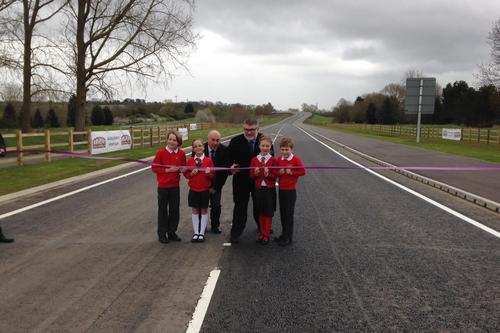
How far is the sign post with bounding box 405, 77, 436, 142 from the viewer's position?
1304 inches

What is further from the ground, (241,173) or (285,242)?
(241,173)

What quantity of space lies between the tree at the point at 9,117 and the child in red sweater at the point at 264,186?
3790 cm

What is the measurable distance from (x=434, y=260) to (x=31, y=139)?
1150 inches

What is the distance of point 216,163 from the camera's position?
243 inches

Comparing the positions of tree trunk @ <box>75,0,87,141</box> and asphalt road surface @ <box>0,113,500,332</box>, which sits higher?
tree trunk @ <box>75,0,87,141</box>

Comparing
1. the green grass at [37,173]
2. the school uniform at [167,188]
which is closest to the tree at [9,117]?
the green grass at [37,173]

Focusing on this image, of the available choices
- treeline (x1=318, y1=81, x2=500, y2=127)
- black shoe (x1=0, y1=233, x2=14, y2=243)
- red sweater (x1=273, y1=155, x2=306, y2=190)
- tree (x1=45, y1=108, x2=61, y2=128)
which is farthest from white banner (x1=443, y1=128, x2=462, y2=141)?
tree (x1=45, y1=108, x2=61, y2=128)

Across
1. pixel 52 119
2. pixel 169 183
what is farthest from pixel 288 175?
pixel 52 119

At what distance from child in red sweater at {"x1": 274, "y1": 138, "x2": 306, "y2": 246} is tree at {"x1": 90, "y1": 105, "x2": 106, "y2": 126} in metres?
77.6

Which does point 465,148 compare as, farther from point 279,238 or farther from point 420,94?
point 279,238

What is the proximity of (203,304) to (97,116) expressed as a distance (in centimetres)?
8039

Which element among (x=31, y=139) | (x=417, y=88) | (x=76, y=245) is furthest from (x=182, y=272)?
(x=417, y=88)

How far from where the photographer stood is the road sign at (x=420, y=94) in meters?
33.2

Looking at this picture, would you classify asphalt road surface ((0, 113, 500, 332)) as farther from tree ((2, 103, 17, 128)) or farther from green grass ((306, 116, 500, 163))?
tree ((2, 103, 17, 128))
